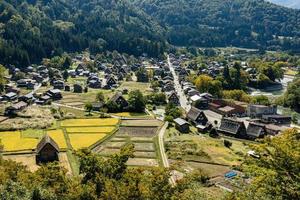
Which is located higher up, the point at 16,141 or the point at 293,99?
the point at 293,99

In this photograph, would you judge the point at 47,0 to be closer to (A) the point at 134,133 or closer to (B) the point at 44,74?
(B) the point at 44,74

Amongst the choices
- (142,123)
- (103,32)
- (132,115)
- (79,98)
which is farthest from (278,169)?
(103,32)

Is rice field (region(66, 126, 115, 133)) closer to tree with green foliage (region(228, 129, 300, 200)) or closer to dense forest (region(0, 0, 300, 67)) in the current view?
tree with green foliage (region(228, 129, 300, 200))

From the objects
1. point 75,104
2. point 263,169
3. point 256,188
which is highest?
point 263,169

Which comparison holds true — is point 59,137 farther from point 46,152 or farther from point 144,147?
point 144,147

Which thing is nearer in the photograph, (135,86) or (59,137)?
(59,137)

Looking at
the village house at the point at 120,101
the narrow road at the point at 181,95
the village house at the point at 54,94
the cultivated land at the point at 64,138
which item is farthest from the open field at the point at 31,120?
the narrow road at the point at 181,95

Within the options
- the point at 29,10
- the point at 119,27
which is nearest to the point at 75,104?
the point at 29,10
